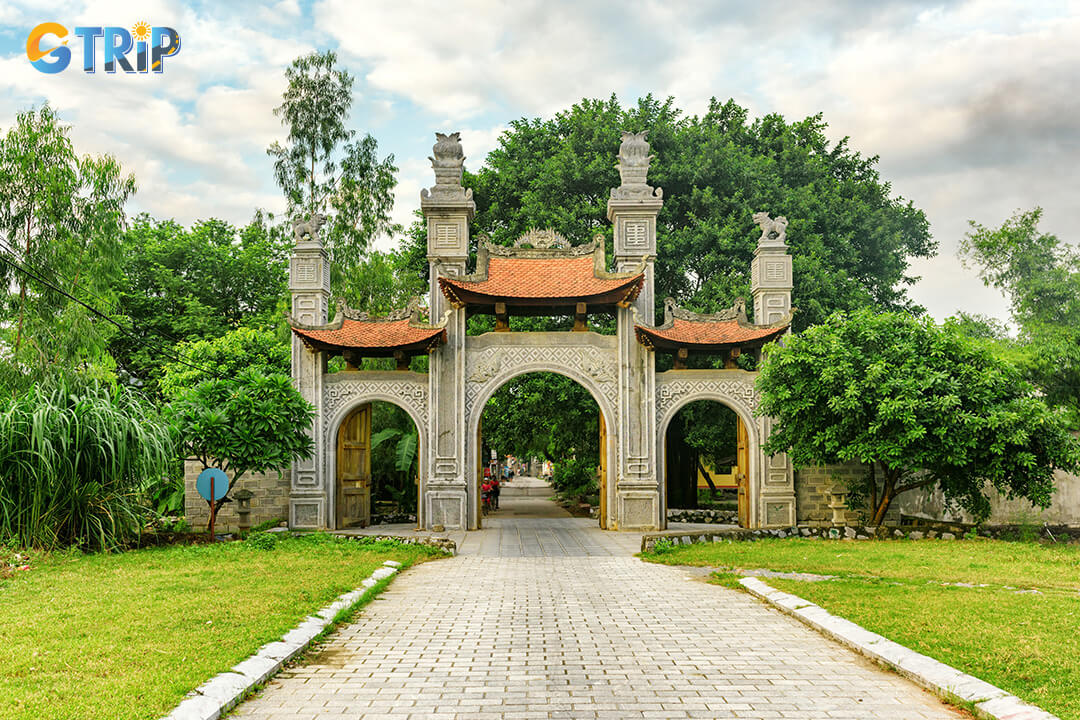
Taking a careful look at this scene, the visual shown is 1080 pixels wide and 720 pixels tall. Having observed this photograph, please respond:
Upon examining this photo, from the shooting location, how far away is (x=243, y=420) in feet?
45.4

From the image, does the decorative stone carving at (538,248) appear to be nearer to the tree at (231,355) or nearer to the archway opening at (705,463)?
the archway opening at (705,463)

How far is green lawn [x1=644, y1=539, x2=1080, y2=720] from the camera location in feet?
16.5

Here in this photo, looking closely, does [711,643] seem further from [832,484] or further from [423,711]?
[832,484]

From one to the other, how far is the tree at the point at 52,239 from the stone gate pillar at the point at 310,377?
4240mm

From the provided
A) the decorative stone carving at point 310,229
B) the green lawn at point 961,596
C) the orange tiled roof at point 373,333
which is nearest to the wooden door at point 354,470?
the orange tiled roof at point 373,333

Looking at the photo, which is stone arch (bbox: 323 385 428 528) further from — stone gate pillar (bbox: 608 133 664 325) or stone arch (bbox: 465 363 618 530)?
stone gate pillar (bbox: 608 133 664 325)

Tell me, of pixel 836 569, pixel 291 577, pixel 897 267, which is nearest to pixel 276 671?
pixel 291 577

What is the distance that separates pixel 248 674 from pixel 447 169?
14240 mm

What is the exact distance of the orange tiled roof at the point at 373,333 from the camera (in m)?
16.4

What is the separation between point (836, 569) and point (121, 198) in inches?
643

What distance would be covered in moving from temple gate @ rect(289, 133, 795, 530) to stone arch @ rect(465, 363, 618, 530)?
26 mm

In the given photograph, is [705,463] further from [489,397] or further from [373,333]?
[373,333]

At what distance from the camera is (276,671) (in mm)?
5277

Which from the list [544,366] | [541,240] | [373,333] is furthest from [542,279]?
[373,333]
